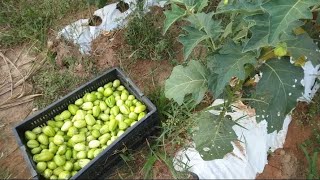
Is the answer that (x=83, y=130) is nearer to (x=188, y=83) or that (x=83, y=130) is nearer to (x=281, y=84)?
(x=188, y=83)

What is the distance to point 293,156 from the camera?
2.71m

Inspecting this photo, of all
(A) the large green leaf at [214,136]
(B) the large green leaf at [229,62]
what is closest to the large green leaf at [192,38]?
(B) the large green leaf at [229,62]

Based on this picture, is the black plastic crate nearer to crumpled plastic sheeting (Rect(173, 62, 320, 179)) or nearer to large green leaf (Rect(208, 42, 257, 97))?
crumpled plastic sheeting (Rect(173, 62, 320, 179))

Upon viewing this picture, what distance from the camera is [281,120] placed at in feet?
7.43

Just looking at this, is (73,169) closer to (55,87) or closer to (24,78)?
(55,87)

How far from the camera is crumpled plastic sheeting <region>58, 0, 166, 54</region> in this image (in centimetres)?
340

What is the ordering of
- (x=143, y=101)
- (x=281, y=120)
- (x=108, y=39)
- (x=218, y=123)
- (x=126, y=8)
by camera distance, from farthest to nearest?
(x=126, y=8)
(x=108, y=39)
(x=143, y=101)
(x=218, y=123)
(x=281, y=120)

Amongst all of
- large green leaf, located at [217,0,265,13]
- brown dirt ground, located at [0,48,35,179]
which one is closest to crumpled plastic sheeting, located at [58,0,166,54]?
brown dirt ground, located at [0,48,35,179]

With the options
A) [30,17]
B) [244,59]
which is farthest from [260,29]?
[30,17]

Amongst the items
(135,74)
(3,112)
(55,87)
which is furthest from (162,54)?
(3,112)

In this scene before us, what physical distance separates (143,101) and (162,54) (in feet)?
2.14

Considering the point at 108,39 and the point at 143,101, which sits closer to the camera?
the point at 143,101

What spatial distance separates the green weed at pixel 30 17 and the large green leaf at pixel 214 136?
6.19 ft

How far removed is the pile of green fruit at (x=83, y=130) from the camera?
2.50 metres
